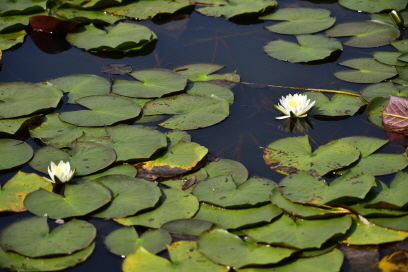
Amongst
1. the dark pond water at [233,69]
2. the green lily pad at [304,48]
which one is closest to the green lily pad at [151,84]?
the dark pond water at [233,69]

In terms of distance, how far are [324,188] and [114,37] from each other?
235 cm

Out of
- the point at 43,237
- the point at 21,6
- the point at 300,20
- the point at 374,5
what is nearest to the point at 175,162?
the point at 43,237

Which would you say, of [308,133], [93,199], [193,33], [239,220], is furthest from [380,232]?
[193,33]

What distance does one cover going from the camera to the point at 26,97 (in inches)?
127

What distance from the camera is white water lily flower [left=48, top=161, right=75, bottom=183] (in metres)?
2.55

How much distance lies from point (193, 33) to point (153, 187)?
6.79 feet

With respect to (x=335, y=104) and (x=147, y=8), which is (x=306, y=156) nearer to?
(x=335, y=104)

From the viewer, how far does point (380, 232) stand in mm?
2277

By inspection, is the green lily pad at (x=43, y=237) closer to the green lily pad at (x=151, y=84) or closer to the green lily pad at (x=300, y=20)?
the green lily pad at (x=151, y=84)

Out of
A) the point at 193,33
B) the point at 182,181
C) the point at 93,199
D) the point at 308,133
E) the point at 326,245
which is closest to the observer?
the point at 326,245

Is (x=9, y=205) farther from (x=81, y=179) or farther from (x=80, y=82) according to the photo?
(x=80, y=82)

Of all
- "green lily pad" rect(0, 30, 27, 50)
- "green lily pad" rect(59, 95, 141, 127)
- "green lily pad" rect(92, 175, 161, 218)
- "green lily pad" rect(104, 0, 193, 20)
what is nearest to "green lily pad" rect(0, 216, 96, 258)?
"green lily pad" rect(92, 175, 161, 218)

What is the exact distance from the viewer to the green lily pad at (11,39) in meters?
3.98

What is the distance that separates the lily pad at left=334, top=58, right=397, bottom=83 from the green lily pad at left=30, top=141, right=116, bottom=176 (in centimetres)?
188
